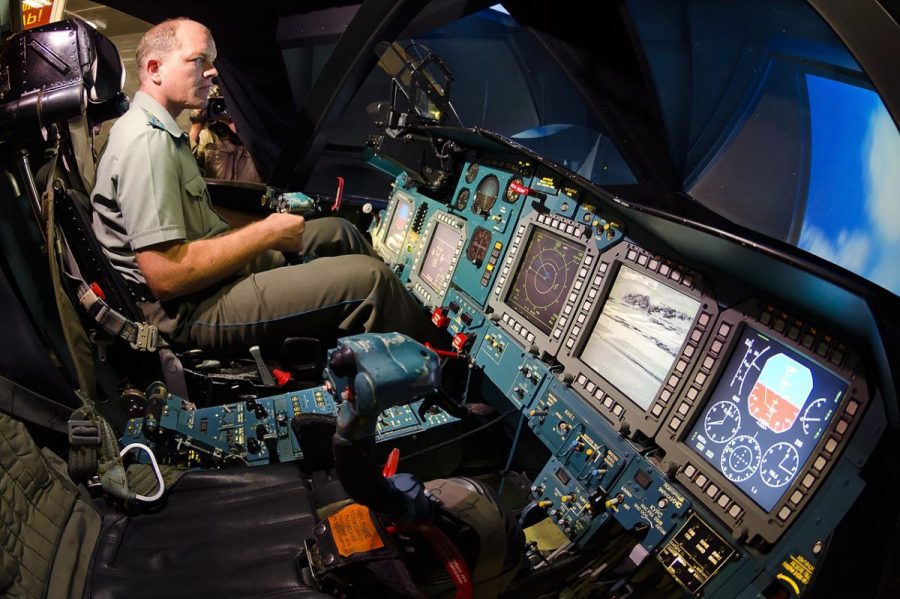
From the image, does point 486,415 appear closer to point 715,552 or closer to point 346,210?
point 715,552

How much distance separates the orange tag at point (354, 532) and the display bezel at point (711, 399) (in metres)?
0.93

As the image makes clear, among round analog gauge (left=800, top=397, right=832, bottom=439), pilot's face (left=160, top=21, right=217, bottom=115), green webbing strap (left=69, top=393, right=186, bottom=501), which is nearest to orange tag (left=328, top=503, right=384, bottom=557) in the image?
green webbing strap (left=69, top=393, right=186, bottom=501)

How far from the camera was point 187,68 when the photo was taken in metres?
2.13

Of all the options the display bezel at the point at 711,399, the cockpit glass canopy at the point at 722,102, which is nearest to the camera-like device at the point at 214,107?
the cockpit glass canopy at the point at 722,102

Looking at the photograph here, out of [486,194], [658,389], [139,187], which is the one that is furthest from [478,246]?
[139,187]

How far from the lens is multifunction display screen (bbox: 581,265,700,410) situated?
1.69m

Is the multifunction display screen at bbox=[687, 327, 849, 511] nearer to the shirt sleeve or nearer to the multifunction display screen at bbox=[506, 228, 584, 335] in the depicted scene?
the multifunction display screen at bbox=[506, 228, 584, 335]

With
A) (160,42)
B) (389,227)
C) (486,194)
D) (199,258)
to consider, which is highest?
(160,42)

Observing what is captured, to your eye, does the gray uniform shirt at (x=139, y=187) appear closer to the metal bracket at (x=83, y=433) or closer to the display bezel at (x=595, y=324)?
the metal bracket at (x=83, y=433)

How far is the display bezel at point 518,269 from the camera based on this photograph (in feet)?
6.79

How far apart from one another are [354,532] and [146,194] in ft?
4.87

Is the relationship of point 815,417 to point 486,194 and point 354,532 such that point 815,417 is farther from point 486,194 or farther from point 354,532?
point 486,194

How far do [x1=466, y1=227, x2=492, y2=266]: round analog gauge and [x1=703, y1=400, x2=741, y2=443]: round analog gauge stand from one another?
4.52 feet

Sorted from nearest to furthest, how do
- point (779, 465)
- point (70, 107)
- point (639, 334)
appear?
point (779, 465), point (70, 107), point (639, 334)
